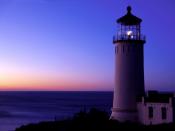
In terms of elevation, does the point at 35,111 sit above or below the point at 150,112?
below

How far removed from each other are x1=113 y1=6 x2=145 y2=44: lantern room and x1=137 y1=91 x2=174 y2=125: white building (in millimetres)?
3768

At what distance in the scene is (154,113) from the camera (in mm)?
23672

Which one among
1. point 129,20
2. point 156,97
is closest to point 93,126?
point 156,97

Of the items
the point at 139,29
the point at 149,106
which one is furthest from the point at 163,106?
the point at 139,29

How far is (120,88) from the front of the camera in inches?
998

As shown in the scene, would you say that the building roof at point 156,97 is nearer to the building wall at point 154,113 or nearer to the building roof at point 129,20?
the building wall at point 154,113

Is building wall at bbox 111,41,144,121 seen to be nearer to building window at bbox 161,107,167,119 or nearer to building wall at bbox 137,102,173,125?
building wall at bbox 137,102,173,125

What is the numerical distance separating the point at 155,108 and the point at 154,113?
329 millimetres

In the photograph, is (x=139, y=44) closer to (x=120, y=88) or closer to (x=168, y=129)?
(x=120, y=88)

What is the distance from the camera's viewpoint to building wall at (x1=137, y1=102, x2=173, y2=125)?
22734 millimetres

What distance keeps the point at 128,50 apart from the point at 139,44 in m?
0.85

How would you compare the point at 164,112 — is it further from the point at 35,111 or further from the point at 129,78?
the point at 35,111

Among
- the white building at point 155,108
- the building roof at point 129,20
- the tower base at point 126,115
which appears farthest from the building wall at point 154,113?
the building roof at point 129,20

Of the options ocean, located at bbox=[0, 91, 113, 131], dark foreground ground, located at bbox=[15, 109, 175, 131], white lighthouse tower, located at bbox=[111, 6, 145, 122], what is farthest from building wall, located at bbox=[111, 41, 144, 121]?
ocean, located at bbox=[0, 91, 113, 131]
